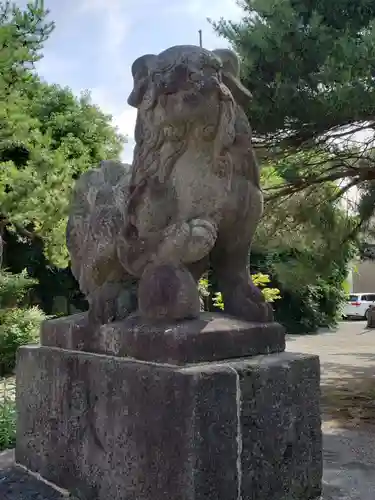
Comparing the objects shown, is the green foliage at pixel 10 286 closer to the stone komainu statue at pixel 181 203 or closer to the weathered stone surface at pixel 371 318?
the stone komainu statue at pixel 181 203

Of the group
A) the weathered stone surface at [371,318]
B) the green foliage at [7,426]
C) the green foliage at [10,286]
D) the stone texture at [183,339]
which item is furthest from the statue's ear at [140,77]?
the weathered stone surface at [371,318]

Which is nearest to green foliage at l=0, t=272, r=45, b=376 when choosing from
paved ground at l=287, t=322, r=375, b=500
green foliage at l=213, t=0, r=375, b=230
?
paved ground at l=287, t=322, r=375, b=500

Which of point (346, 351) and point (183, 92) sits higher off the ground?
point (183, 92)

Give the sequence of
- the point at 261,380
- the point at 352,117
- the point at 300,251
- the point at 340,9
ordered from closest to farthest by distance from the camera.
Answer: the point at 261,380 < the point at 352,117 < the point at 340,9 < the point at 300,251

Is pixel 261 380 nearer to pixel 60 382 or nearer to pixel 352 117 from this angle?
pixel 60 382

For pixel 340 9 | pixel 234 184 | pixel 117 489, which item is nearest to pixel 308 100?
pixel 340 9

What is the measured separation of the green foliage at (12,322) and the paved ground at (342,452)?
14.8ft

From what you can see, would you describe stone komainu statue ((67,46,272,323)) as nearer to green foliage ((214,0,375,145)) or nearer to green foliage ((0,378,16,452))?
green foliage ((0,378,16,452))

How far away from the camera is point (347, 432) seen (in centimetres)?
487

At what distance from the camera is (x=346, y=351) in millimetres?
11836

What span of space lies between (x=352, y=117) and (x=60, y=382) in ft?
11.9

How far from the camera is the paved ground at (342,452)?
8.61 ft

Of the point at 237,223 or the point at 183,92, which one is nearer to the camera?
the point at 183,92

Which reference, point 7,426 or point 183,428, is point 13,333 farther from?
point 183,428
